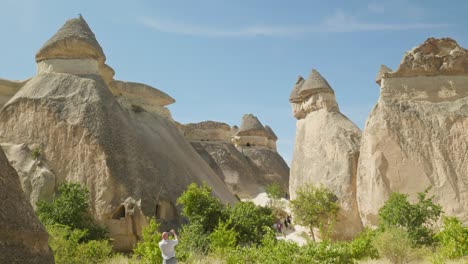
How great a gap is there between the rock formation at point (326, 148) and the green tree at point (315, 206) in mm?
379

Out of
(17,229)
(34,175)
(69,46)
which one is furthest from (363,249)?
(69,46)

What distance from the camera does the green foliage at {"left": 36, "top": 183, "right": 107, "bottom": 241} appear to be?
1282cm

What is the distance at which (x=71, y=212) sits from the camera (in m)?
12.9

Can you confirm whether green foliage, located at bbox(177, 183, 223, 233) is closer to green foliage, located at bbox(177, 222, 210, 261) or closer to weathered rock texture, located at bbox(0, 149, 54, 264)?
green foliage, located at bbox(177, 222, 210, 261)

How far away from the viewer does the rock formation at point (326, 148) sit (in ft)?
53.3

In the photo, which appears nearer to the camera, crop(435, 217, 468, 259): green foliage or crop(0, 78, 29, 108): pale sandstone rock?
crop(435, 217, 468, 259): green foliage

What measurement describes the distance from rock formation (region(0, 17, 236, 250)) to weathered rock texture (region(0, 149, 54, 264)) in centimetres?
983

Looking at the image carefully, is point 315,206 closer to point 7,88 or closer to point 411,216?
point 411,216

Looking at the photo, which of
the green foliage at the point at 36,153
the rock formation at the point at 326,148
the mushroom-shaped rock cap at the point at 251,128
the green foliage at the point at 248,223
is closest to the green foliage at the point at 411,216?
the green foliage at the point at 248,223

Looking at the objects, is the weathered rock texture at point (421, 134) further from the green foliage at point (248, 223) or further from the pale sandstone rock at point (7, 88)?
the pale sandstone rock at point (7, 88)

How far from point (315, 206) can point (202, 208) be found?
5844 mm

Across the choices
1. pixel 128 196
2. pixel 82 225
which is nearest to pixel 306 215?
pixel 128 196

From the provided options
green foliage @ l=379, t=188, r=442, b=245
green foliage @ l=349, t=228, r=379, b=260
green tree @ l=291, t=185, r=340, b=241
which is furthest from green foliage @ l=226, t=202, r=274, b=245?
green tree @ l=291, t=185, r=340, b=241

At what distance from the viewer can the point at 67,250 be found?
348 inches
